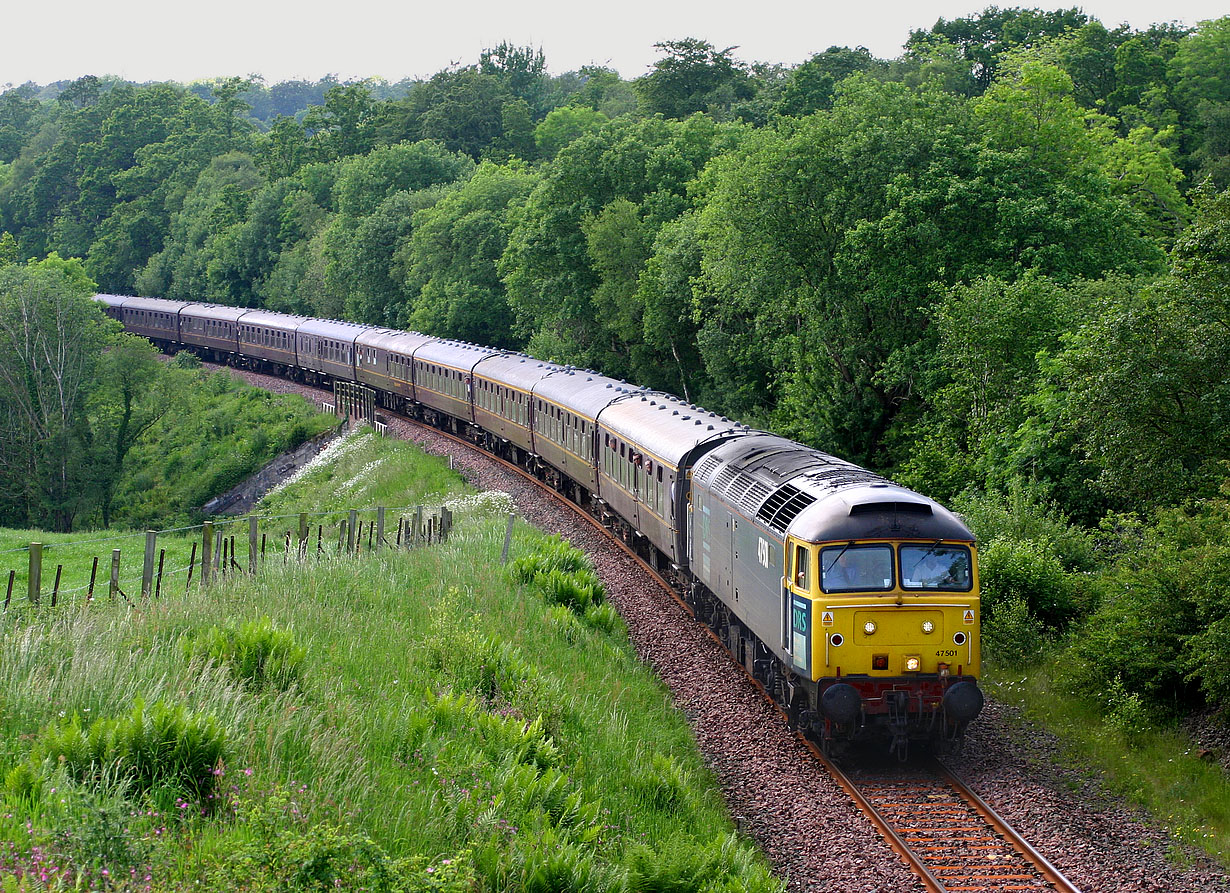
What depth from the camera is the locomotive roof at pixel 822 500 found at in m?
12.9

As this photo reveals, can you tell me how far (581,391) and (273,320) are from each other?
3674 centimetres

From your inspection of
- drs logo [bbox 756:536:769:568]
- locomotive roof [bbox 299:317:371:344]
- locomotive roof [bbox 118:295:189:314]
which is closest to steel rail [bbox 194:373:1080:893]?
drs logo [bbox 756:536:769:568]

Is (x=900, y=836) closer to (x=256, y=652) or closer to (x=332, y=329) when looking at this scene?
(x=256, y=652)

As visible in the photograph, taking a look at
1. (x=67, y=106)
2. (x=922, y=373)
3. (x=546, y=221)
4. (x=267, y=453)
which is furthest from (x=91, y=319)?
(x=67, y=106)

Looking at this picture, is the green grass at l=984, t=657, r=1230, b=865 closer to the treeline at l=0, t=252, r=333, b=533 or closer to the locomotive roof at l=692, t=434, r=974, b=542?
the locomotive roof at l=692, t=434, r=974, b=542

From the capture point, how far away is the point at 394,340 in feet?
159

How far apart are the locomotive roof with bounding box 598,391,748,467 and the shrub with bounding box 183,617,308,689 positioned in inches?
376

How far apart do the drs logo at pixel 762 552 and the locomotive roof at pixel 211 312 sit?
5611cm

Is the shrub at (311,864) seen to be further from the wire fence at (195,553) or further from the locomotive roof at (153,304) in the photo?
the locomotive roof at (153,304)

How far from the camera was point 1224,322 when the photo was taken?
16891mm

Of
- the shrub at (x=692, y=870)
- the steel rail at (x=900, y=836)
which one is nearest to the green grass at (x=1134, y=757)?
the steel rail at (x=900, y=836)

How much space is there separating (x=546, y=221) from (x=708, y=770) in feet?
128

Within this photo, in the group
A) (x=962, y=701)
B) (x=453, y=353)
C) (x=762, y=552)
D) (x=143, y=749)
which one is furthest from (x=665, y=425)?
(x=453, y=353)

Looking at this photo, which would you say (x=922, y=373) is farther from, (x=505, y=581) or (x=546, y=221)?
(x=546, y=221)
